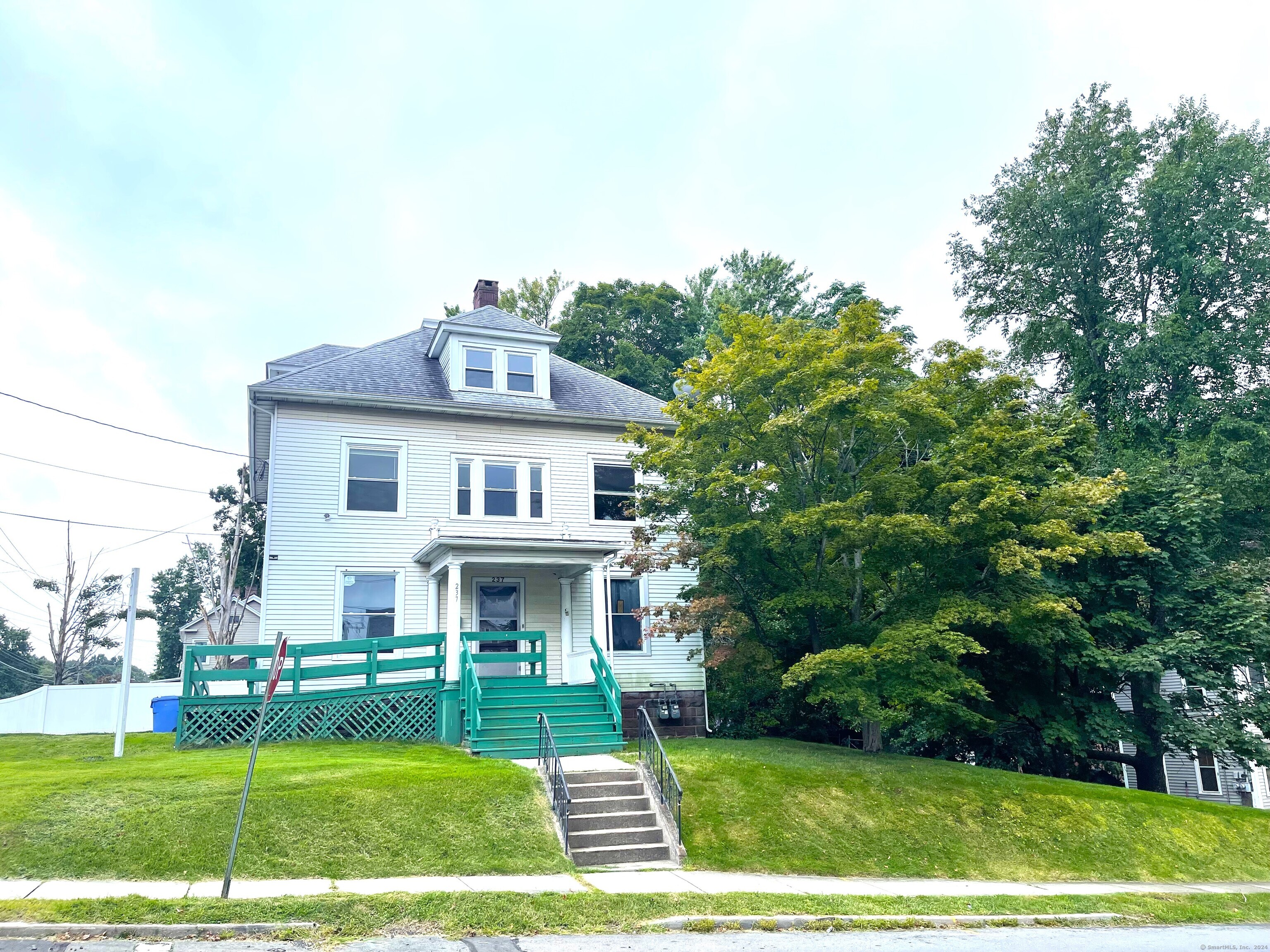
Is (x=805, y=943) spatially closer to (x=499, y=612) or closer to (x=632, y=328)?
(x=499, y=612)

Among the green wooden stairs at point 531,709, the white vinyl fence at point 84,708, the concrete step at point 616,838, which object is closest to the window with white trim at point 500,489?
the green wooden stairs at point 531,709

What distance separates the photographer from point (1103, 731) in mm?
17922

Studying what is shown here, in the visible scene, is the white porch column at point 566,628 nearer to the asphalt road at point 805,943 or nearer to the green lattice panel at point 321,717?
the green lattice panel at point 321,717

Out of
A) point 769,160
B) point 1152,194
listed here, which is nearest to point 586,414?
point 769,160

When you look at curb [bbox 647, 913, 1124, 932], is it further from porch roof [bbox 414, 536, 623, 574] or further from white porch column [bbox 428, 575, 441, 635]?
white porch column [bbox 428, 575, 441, 635]

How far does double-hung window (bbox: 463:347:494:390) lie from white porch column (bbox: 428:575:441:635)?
485 centimetres

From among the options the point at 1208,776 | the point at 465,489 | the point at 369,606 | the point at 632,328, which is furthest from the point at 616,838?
the point at 632,328

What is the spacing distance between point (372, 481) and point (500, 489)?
281 centimetres

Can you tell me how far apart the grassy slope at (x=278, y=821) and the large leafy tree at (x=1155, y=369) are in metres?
12.0

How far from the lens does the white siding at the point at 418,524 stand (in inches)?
714

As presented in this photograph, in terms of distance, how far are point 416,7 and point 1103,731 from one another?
A: 65.0 ft

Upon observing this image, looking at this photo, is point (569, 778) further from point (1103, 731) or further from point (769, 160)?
point (769, 160)

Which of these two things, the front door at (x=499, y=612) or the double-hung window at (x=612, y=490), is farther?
the double-hung window at (x=612, y=490)

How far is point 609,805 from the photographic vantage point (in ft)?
38.4
